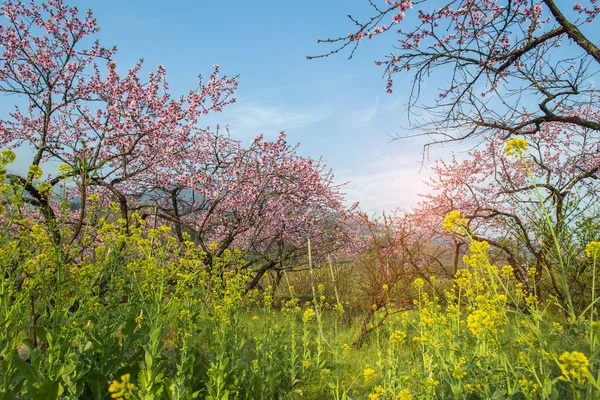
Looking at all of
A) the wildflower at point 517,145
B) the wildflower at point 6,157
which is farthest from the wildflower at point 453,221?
the wildflower at point 6,157

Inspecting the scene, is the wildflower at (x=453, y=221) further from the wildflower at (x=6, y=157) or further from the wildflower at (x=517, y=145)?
the wildflower at (x=6, y=157)

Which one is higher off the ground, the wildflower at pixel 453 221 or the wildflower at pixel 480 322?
the wildflower at pixel 453 221

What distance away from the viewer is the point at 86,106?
25.5ft

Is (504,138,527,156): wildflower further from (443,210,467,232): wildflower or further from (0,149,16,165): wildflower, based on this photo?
(0,149,16,165): wildflower

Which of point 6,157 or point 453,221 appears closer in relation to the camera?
point 453,221

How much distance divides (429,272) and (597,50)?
20.3ft

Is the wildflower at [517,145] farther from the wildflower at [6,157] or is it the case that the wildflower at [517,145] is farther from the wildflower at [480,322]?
the wildflower at [6,157]

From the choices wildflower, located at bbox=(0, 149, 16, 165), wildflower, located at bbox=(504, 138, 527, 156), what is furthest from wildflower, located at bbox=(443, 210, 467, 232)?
wildflower, located at bbox=(0, 149, 16, 165)

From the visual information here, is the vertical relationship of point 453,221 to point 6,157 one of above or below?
below

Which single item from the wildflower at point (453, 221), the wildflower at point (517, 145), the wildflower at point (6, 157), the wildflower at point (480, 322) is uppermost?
the wildflower at point (6, 157)

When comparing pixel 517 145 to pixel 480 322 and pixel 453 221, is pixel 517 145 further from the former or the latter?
pixel 480 322

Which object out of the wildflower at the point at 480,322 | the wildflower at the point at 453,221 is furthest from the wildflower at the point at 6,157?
the wildflower at the point at 480,322

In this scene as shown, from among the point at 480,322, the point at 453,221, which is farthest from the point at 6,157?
the point at 480,322

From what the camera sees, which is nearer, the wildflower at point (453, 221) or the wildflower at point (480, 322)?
the wildflower at point (453, 221)
